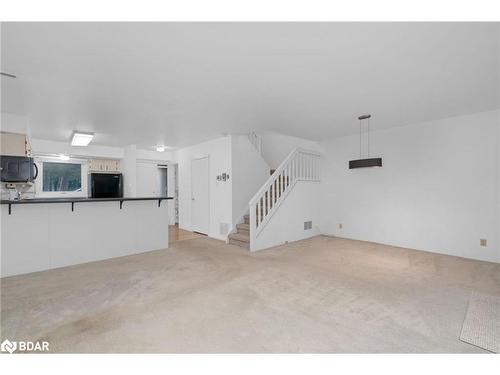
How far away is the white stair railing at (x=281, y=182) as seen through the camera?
4.78m

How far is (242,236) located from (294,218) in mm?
1385

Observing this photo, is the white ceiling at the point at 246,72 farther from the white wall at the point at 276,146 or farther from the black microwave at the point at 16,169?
the white wall at the point at 276,146

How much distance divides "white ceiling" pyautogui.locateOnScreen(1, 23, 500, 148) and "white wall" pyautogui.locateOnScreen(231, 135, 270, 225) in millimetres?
1258

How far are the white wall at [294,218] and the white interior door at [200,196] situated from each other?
6.33 ft

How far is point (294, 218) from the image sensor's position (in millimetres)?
5656

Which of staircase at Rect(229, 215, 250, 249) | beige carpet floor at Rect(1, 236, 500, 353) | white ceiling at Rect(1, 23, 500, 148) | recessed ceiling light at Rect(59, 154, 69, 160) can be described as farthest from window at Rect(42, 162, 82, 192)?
staircase at Rect(229, 215, 250, 249)

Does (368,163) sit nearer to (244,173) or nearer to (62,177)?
(244,173)

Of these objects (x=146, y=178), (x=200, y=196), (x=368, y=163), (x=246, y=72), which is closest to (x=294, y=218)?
(x=368, y=163)

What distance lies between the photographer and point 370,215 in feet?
18.1

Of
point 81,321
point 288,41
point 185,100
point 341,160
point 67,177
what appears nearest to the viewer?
point 288,41
